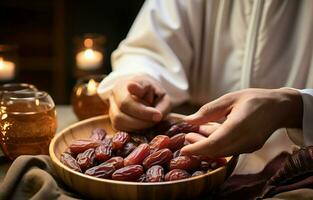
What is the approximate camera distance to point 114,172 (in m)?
0.68

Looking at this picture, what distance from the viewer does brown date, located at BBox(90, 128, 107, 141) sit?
0.81 m

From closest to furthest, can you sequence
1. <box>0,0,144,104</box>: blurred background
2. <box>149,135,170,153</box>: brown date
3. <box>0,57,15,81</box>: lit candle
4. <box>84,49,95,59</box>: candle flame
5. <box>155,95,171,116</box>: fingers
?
<box>149,135,170,153</box>: brown date → <box>155,95,171,116</box>: fingers → <box>0,57,15,81</box>: lit candle → <box>84,49,95,59</box>: candle flame → <box>0,0,144,104</box>: blurred background

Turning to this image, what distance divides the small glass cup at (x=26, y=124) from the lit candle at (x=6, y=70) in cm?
52

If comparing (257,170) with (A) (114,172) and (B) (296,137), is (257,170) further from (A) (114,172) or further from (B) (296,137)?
(A) (114,172)

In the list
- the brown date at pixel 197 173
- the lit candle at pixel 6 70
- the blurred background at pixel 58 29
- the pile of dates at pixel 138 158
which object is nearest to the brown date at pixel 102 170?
the pile of dates at pixel 138 158

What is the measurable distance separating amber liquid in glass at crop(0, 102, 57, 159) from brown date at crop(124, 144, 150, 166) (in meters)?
0.16

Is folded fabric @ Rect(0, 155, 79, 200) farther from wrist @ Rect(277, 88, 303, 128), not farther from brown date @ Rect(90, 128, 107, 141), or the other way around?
wrist @ Rect(277, 88, 303, 128)

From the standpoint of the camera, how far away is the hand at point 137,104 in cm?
83

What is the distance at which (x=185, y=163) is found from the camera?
0.70 m

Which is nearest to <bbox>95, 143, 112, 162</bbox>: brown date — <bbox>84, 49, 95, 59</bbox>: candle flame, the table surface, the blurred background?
the table surface

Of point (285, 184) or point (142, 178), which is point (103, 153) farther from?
point (285, 184)

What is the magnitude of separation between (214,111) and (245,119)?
7 centimetres

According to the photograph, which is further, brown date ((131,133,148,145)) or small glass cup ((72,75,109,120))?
small glass cup ((72,75,109,120))

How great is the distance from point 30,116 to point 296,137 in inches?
15.4
